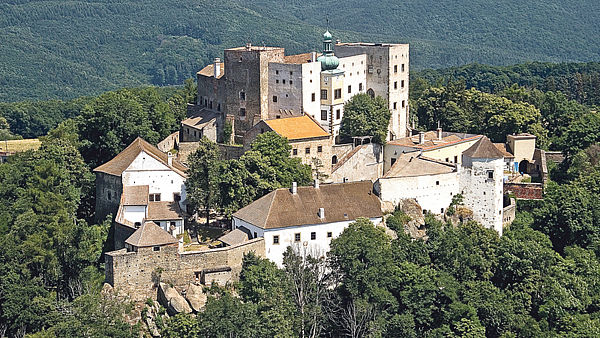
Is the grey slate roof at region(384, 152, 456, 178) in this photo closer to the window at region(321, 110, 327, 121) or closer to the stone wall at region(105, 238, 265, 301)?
the window at region(321, 110, 327, 121)

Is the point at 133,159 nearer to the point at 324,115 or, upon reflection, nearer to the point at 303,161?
the point at 303,161

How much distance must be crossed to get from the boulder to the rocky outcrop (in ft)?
0.98

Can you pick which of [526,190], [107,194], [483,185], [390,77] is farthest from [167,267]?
[526,190]

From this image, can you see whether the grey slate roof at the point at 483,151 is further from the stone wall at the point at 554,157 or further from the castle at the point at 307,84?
the stone wall at the point at 554,157

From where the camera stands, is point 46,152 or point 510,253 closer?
point 510,253

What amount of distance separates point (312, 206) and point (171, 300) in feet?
36.6

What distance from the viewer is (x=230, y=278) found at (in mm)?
54344

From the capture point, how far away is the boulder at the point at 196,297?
52250 mm

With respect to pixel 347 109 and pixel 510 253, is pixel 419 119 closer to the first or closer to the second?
pixel 347 109

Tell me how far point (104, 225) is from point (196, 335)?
49.1 ft

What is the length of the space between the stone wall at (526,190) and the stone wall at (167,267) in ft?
81.1

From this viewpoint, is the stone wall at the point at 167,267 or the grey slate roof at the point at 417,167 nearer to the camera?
the stone wall at the point at 167,267

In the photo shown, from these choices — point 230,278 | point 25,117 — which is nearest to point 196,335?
point 230,278

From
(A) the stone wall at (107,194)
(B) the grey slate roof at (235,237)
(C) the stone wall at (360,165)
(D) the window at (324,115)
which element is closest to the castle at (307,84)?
(D) the window at (324,115)
